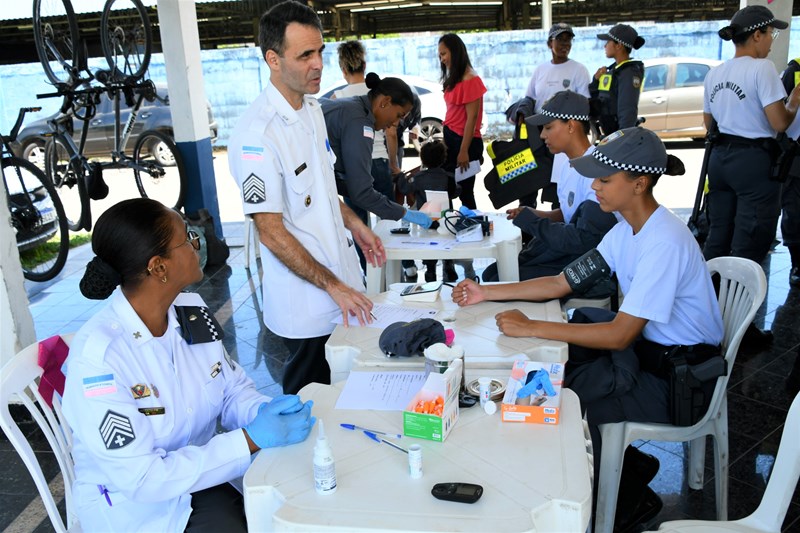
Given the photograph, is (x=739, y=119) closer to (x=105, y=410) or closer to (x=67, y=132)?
Answer: (x=105, y=410)

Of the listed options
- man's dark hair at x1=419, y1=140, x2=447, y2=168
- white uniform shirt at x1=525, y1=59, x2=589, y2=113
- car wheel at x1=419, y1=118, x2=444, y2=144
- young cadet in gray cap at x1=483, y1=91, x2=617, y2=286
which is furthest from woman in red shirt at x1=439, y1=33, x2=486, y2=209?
car wheel at x1=419, y1=118, x2=444, y2=144

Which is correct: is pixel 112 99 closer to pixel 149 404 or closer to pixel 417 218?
pixel 417 218

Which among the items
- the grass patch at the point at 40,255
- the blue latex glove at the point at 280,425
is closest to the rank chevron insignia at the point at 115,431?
the blue latex glove at the point at 280,425

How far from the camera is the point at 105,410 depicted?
162 cm

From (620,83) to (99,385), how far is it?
15.4ft

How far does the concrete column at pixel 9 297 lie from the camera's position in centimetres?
328

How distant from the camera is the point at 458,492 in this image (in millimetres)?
1426

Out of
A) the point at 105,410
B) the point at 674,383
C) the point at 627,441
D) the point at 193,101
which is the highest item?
the point at 193,101

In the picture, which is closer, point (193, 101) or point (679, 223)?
point (679, 223)

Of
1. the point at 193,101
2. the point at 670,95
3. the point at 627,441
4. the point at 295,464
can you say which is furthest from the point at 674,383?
the point at 670,95

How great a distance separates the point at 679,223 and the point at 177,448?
161 centimetres

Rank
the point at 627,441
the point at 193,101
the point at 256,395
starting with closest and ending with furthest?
the point at 256,395 < the point at 627,441 < the point at 193,101

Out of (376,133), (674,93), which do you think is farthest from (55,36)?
(674,93)

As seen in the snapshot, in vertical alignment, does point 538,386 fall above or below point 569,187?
below
